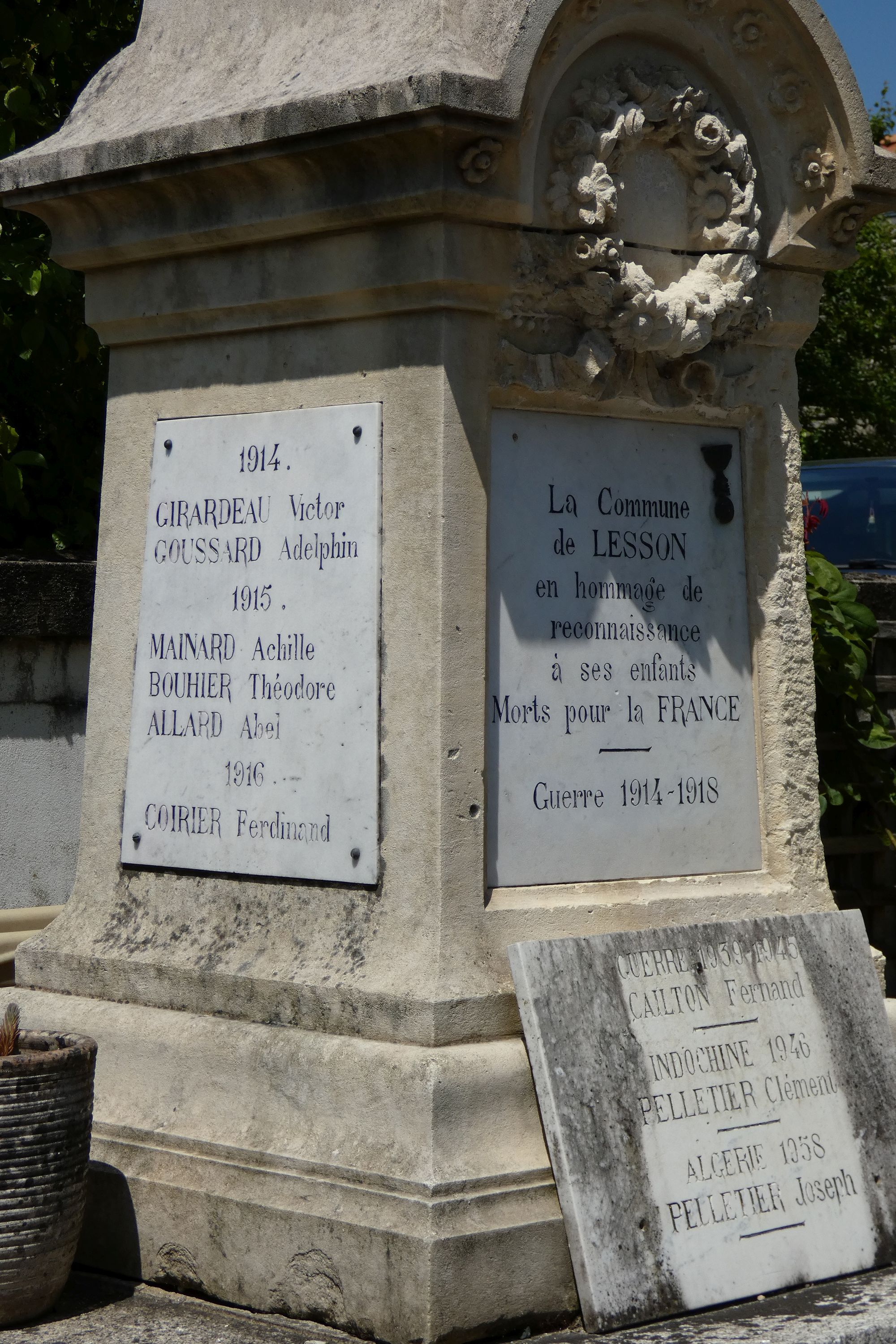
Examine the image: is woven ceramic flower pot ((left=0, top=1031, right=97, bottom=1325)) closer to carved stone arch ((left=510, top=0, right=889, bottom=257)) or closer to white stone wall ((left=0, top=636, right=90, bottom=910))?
white stone wall ((left=0, top=636, right=90, bottom=910))

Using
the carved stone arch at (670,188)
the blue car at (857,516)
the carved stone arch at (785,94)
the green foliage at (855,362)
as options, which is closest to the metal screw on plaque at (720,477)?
the carved stone arch at (670,188)

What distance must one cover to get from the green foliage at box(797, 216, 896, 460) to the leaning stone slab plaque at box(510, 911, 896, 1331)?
14.7 meters

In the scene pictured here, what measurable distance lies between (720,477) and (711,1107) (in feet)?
5.02

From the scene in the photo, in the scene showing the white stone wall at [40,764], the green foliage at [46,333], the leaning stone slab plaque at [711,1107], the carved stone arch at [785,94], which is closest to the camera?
the leaning stone slab plaque at [711,1107]

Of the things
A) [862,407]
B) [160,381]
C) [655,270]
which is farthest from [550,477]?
[862,407]

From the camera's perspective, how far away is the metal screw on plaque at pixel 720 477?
4.48m

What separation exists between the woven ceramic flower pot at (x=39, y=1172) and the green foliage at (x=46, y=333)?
9.14 ft

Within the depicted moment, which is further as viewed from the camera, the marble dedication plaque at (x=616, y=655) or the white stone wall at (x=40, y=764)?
the white stone wall at (x=40, y=764)

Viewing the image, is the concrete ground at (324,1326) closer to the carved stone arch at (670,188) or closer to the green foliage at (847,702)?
the carved stone arch at (670,188)

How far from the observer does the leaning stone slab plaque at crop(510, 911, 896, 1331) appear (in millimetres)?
3699

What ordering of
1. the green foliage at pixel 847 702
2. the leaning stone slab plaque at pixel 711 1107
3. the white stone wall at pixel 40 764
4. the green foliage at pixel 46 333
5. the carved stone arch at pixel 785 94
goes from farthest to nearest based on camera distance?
the green foliage at pixel 847 702, the green foliage at pixel 46 333, the white stone wall at pixel 40 764, the carved stone arch at pixel 785 94, the leaning stone slab plaque at pixel 711 1107

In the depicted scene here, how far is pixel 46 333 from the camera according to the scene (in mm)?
6141

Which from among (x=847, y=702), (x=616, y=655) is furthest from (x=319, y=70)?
(x=847, y=702)

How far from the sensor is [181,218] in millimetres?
4285
